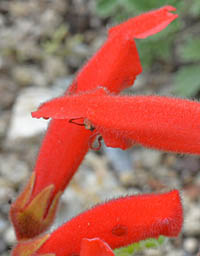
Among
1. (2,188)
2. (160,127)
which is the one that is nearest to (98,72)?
(160,127)

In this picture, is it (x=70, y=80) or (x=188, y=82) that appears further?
(x=70, y=80)

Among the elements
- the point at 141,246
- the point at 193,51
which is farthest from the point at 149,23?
the point at 193,51

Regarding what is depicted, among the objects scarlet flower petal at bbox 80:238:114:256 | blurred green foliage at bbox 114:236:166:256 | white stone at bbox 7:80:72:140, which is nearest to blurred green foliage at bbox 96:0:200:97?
white stone at bbox 7:80:72:140

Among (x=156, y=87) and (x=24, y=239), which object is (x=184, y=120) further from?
(x=156, y=87)

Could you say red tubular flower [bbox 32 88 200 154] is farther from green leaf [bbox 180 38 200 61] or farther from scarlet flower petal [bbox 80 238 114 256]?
green leaf [bbox 180 38 200 61]

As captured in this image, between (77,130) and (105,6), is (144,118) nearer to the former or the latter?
(77,130)

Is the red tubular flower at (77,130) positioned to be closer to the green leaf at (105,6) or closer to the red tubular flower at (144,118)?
the red tubular flower at (144,118)
